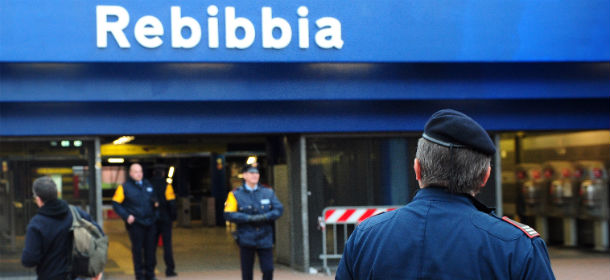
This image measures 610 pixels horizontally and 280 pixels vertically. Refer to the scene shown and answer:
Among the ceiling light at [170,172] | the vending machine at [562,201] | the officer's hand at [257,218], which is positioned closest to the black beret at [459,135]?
the officer's hand at [257,218]

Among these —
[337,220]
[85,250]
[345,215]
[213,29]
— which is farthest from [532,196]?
[85,250]

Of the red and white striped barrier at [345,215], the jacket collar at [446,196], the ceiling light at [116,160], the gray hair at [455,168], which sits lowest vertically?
the red and white striped barrier at [345,215]

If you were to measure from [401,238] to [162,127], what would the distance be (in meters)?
10.4

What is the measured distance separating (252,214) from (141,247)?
→ 3.05 metres

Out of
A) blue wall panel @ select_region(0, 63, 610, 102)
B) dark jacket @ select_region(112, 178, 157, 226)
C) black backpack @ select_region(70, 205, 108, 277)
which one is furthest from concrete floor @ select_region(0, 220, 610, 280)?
black backpack @ select_region(70, 205, 108, 277)

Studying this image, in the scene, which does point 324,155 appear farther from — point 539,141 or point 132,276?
point 539,141

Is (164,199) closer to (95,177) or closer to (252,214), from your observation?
(95,177)

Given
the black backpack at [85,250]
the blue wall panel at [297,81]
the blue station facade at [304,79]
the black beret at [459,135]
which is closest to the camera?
the black beret at [459,135]

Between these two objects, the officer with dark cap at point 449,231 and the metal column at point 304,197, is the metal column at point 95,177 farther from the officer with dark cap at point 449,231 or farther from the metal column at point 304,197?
the officer with dark cap at point 449,231

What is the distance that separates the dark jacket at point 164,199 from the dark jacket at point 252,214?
3564mm

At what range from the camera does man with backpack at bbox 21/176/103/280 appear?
19.1ft

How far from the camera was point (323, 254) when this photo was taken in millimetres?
12820

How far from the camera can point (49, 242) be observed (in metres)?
5.88

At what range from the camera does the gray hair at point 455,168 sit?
89.6 inches
